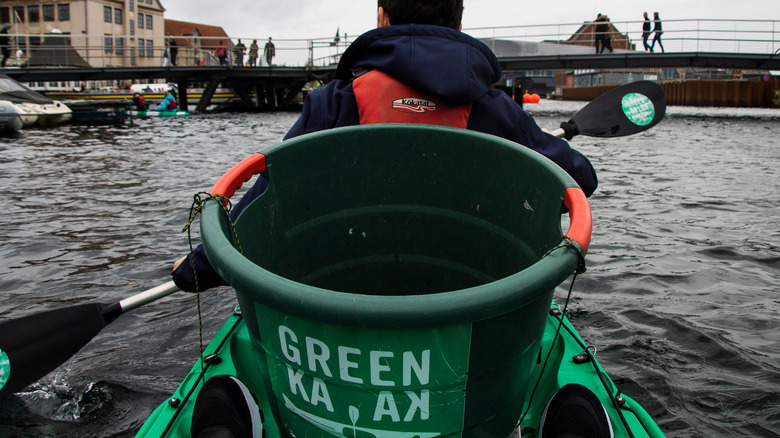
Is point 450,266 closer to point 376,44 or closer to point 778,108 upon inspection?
point 376,44

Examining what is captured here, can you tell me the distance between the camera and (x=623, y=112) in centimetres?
347

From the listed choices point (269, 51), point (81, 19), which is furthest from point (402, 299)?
point (81, 19)

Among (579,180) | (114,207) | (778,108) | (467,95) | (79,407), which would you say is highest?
(778,108)

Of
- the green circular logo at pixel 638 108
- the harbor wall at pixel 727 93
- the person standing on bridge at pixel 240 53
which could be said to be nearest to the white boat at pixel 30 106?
the person standing on bridge at pixel 240 53

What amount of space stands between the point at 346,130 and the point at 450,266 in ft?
2.23

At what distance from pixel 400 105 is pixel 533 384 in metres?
1.05

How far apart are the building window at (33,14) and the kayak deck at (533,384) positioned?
59.0 metres

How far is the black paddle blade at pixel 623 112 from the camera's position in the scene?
342 cm

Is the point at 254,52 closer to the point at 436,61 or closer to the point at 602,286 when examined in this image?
the point at 602,286

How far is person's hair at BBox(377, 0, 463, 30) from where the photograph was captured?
1.87 metres

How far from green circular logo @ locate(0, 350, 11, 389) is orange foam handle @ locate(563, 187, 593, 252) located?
2.25 meters

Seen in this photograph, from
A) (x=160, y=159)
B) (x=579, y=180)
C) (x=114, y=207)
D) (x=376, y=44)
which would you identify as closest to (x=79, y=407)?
(x=376, y=44)

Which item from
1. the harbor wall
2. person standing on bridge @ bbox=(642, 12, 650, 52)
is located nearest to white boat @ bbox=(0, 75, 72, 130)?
person standing on bridge @ bbox=(642, 12, 650, 52)

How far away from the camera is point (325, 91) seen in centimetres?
186
